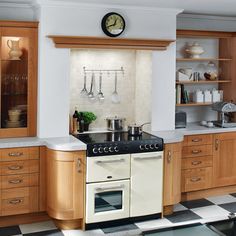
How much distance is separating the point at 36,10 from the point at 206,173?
2727 millimetres

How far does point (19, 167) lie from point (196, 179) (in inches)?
83.3

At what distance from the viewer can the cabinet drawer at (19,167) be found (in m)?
4.45

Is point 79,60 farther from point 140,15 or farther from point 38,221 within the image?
point 38,221

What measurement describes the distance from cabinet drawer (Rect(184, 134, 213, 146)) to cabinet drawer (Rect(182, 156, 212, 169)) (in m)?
0.18

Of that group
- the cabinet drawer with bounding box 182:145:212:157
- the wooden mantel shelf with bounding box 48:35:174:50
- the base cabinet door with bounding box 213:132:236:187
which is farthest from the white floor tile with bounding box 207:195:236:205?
the wooden mantel shelf with bounding box 48:35:174:50

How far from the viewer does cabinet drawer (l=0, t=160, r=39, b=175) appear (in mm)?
4445

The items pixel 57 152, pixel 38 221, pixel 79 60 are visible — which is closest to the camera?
pixel 57 152

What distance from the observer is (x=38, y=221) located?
472 centimetres

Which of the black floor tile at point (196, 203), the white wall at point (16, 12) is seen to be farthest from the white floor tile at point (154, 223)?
the white wall at point (16, 12)

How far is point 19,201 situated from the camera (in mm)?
4527

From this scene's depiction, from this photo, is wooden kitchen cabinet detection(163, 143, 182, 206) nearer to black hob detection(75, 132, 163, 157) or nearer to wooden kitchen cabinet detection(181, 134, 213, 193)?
black hob detection(75, 132, 163, 157)

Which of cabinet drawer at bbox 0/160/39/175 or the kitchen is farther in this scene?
the kitchen

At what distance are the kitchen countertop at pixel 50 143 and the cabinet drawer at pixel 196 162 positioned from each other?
142 centimetres

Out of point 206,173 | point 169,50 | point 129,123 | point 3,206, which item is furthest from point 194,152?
point 3,206
